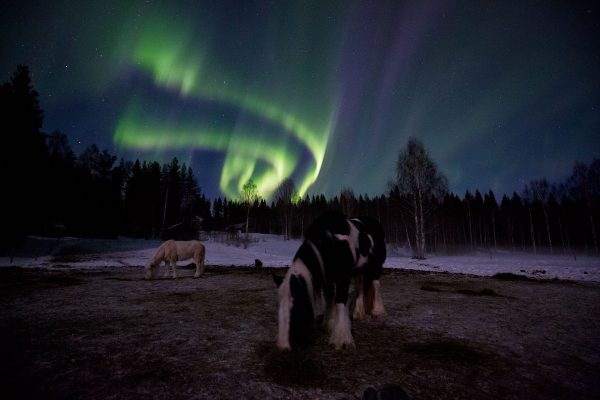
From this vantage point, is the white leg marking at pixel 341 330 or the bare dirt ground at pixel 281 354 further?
the white leg marking at pixel 341 330

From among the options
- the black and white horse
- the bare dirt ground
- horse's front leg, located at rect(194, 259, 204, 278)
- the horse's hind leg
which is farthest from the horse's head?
horse's front leg, located at rect(194, 259, 204, 278)

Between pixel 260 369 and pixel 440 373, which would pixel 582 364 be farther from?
pixel 260 369

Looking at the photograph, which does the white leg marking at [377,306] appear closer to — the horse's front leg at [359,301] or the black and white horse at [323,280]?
the horse's front leg at [359,301]

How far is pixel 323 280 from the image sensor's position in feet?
13.8

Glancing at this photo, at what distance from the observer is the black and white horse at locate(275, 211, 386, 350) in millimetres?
3760

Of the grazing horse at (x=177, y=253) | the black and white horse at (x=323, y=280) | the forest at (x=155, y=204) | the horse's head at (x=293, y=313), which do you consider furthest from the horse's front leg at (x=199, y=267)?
the forest at (x=155, y=204)

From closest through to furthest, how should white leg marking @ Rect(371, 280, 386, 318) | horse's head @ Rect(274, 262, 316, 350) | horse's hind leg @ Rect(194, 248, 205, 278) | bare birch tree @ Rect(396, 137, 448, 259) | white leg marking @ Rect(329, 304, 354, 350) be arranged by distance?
horse's head @ Rect(274, 262, 316, 350) < white leg marking @ Rect(329, 304, 354, 350) < white leg marking @ Rect(371, 280, 386, 318) < horse's hind leg @ Rect(194, 248, 205, 278) < bare birch tree @ Rect(396, 137, 448, 259)

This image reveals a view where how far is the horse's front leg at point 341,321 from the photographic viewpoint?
159 inches

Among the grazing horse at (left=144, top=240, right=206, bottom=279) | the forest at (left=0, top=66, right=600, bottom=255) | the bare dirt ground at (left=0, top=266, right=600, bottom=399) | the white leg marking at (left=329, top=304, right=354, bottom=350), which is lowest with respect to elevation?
the bare dirt ground at (left=0, top=266, right=600, bottom=399)

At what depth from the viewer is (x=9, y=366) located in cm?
328

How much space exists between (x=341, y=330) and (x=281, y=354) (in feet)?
3.36

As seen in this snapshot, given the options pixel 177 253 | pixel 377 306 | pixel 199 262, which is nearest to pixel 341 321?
pixel 377 306

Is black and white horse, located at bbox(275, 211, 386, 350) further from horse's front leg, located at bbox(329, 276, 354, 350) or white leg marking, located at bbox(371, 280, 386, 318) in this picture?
white leg marking, located at bbox(371, 280, 386, 318)

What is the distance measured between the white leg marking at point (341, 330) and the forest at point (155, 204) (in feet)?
83.4
